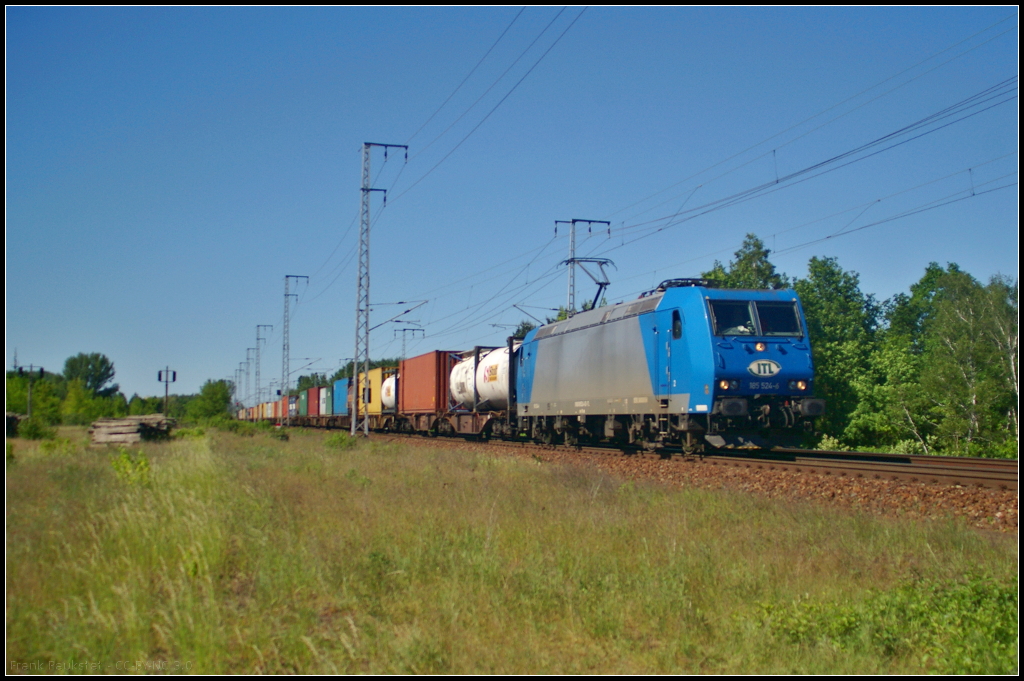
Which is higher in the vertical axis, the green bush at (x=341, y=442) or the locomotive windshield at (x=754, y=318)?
the locomotive windshield at (x=754, y=318)

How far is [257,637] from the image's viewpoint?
532 cm

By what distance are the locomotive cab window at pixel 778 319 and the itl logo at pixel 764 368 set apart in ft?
2.19

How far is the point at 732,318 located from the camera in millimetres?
16188

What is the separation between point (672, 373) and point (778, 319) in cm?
263

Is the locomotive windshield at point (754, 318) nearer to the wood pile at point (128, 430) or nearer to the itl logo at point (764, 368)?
the itl logo at point (764, 368)

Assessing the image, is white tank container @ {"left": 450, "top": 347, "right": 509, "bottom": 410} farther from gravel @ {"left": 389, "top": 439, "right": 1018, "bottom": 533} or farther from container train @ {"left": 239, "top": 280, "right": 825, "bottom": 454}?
gravel @ {"left": 389, "top": 439, "right": 1018, "bottom": 533}

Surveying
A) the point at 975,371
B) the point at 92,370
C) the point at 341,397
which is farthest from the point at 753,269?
the point at 92,370

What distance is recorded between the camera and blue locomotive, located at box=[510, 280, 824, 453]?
15805 mm

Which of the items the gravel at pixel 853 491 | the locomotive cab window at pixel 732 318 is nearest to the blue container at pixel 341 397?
the gravel at pixel 853 491

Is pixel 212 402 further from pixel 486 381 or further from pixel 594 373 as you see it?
pixel 594 373

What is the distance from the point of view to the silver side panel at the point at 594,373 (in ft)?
61.0

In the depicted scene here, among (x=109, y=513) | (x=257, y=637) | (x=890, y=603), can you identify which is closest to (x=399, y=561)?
(x=257, y=637)

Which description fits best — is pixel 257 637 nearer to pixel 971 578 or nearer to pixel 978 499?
pixel 971 578

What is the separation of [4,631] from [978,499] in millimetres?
11454
